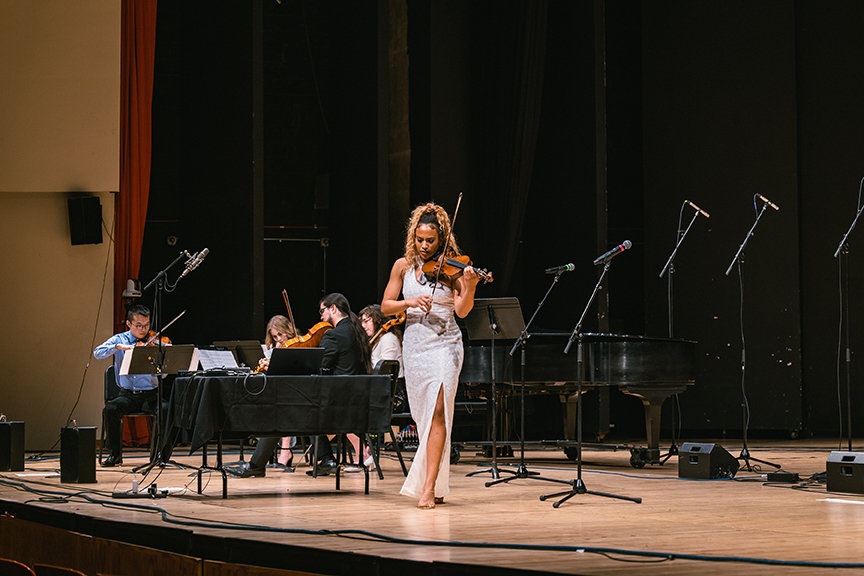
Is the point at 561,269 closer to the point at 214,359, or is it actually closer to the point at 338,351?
the point at 338,351

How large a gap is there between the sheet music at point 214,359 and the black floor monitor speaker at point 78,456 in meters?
0.85

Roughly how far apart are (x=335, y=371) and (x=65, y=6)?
15.0ft

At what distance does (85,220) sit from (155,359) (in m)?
2.44

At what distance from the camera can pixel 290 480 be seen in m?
6.54

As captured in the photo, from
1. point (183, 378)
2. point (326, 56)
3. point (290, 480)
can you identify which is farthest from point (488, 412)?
point (326, 56)

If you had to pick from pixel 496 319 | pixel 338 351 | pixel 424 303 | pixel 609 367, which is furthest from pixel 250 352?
pixel 424 303

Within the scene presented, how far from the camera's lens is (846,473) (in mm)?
5586

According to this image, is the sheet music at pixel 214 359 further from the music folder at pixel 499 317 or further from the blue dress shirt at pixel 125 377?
the music folder at pixel 499 317

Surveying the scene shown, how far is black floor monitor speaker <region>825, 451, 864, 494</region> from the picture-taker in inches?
217

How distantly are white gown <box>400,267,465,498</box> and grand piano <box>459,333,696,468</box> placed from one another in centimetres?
202

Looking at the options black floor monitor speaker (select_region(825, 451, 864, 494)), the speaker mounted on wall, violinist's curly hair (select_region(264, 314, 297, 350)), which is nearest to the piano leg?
black floor monitor speaker (select_region(825, 451, 864, 494))

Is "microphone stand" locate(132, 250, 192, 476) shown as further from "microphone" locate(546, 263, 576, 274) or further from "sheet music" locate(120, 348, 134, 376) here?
"microphone" locate(546, 263, 576, 274)

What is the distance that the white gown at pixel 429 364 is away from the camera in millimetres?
5031

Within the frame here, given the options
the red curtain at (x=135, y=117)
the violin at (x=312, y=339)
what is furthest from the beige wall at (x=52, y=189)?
the violin at (x=312, y=339)
